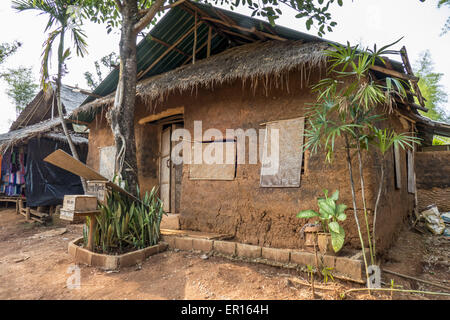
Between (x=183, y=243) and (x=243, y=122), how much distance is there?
2.17m

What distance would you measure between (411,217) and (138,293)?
6450mm

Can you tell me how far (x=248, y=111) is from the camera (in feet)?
14.2

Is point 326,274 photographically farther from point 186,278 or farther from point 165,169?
point 165,169

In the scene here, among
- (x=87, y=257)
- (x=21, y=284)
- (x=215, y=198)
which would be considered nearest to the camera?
(x=21, y=284)

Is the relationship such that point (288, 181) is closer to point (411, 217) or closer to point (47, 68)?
point (411, 217)

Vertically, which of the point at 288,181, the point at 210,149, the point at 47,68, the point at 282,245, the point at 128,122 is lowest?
the point at 282,245

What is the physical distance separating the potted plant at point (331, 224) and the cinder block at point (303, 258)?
15cm

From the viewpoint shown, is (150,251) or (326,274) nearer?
(326,274)

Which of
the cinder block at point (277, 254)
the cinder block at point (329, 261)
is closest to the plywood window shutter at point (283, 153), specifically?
the cinder block at point (277, 254)

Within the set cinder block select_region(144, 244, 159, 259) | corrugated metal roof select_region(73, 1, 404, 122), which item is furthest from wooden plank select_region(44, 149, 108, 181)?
corrugated metal roof select_region(73, 1, 404, 122)

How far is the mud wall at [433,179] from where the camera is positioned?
6594 mm

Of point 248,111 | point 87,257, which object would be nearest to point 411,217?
point 248,111

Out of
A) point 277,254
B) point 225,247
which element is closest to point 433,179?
point 277,254

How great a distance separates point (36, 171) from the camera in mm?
7531
